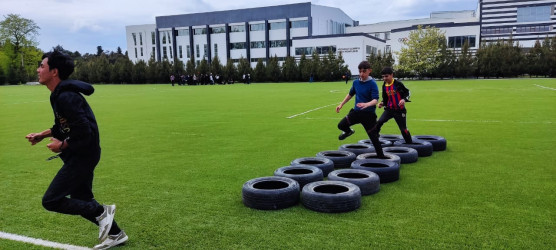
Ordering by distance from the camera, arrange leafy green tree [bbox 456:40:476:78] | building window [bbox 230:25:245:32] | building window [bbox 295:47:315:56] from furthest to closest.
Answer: building window [bbox 230:25:245:32], building window [bbox 295:47:315:56], leafy green tree [bbox 456:40:476:78]

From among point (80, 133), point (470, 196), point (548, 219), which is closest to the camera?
point (80, 133)

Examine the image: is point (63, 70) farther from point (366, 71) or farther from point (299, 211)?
point (366, 71)

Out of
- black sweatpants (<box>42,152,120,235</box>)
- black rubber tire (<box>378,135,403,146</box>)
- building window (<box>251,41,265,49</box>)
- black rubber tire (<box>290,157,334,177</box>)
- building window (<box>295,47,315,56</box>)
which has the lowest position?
black rubber tire (<box>290,157,334,177</box>)

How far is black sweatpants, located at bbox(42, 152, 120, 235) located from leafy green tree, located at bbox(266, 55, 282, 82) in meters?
62.8

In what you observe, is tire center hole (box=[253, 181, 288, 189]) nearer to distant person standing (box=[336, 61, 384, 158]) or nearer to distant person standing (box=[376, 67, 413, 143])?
distant person standing (box=[336, 61, 384, 158])

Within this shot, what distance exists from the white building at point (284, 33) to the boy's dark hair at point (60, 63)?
70.4 meters

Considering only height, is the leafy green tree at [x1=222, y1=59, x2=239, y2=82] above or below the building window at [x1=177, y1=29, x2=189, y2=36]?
below

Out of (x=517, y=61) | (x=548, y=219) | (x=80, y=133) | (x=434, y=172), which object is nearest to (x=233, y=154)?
(x=434, y=172)

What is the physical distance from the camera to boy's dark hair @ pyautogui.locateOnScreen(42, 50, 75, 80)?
3475 mm

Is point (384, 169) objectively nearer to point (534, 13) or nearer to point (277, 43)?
point (277, 43)

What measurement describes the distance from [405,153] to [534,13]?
127 m

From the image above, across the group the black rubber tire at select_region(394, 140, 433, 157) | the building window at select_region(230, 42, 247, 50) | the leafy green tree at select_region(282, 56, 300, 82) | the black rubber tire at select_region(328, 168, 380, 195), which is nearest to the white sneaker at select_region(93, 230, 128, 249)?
the black rubber tire at select_region(328, 168, 380, 195)

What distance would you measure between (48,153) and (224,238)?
673 cm

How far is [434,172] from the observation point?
6.64 m
